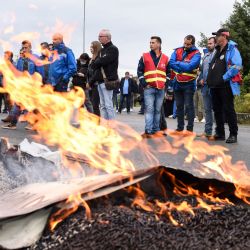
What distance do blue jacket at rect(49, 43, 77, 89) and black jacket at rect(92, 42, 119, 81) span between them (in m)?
0.72

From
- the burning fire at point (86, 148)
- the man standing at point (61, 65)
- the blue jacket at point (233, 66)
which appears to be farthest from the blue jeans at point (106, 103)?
the burning fire at point (86, 148)

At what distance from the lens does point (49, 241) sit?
10.4ft

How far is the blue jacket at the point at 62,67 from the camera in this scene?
10383mm

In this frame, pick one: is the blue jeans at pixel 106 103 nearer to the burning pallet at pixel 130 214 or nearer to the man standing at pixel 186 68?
the man standing at pixel 186 68

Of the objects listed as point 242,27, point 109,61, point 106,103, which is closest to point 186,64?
point 109,61

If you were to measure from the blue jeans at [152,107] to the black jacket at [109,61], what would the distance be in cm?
71

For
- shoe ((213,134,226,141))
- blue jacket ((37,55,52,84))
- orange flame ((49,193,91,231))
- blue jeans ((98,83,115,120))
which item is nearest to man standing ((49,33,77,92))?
blue jacket ((37,55,52,84))

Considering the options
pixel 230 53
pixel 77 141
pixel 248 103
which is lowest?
pixel 248 103

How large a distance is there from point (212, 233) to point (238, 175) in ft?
4.94

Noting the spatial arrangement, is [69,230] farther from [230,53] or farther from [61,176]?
[230,53]

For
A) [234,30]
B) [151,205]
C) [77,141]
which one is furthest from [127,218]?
[234,30]

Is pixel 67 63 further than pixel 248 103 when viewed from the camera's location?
No

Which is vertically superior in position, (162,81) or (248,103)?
(162,81)

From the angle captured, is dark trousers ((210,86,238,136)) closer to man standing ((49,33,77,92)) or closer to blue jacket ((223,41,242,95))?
blue jacket ((223,41,242,95))
